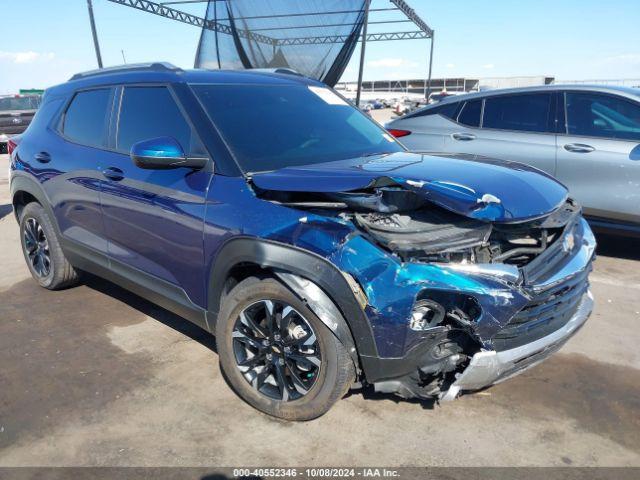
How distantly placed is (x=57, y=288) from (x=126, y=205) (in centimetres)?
188

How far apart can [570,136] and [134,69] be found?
4.21 m

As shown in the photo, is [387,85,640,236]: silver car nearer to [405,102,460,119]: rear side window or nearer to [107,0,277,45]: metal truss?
[405,102,460,119]: rear side window

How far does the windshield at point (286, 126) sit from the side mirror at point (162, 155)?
25cm

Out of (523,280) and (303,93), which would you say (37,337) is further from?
(523,280)

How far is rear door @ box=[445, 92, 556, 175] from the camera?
5.35m

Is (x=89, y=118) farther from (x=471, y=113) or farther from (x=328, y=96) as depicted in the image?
(x=471, y=113)

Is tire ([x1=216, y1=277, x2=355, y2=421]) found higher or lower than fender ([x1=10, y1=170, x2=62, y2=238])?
lower

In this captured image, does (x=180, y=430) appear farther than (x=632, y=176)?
No

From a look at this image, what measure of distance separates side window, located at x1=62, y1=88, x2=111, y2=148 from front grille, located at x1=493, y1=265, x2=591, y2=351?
2.96 metres

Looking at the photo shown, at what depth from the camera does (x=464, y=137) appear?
5.80 meters

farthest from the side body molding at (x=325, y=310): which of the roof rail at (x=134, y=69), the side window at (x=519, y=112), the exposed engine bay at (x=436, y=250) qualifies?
the side window at (x=519, y=112)

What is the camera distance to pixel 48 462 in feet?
8.15

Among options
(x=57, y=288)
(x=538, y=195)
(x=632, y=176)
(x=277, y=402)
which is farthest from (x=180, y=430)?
(x=632, y=176)

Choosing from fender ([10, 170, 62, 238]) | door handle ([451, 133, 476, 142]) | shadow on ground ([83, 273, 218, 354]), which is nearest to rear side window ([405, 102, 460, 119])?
door handle ([451, 133, 476, 142])
